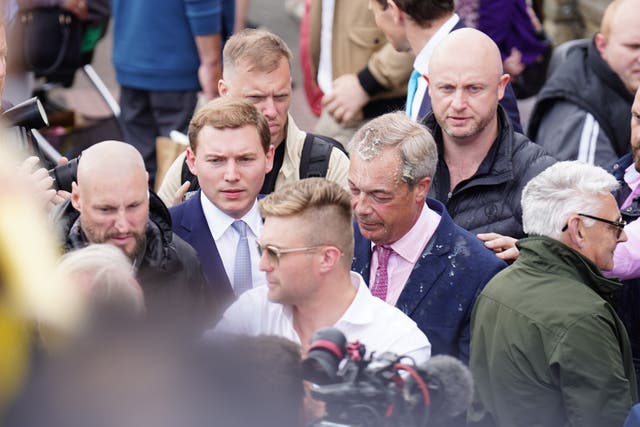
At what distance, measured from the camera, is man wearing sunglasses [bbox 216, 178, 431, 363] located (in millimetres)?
3627

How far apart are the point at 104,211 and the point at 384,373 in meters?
1.26

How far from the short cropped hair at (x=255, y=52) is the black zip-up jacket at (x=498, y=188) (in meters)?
0.79

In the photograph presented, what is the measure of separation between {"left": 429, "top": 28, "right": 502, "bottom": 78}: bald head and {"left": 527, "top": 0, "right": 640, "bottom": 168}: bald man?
Answer: 705 millimetres

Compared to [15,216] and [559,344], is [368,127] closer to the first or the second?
[559,344]

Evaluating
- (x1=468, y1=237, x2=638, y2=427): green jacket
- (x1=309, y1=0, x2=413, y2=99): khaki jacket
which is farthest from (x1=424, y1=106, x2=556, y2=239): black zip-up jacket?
(x1=309, y1=0, x2=413, y2=99): khaki jacket

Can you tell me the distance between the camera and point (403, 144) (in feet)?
13.7

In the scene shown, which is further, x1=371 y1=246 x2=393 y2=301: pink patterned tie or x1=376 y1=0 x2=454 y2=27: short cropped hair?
x1=376 y1=0 x2=454 y2=27: short cropped hair

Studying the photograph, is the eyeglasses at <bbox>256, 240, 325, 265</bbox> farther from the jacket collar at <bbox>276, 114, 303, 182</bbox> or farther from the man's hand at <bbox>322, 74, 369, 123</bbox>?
the man's hand at <bbox>322, 74, 369, 123</bbox>

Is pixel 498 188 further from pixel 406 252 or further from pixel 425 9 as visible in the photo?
pixel 425 9

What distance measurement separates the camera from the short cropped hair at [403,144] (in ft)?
13.6

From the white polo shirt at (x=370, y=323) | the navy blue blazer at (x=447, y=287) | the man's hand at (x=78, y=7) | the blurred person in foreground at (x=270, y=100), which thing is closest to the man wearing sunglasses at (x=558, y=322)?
the navy blue blazer at (x=447, y=287)

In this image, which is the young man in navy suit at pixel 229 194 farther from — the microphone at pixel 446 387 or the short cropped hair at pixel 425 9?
the microphone at pixel 446 387

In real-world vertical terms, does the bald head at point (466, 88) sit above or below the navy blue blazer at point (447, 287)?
above

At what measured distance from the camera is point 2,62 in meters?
4.52
